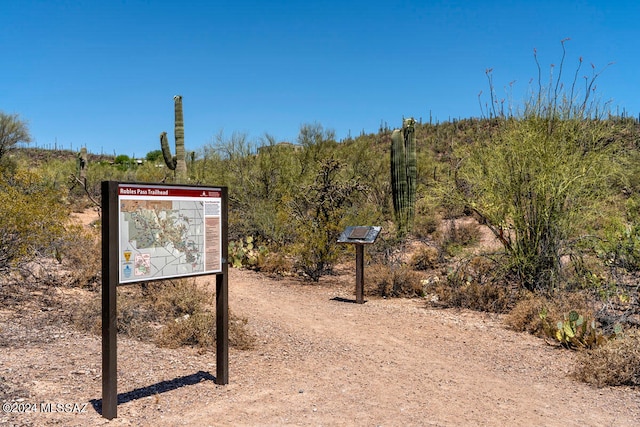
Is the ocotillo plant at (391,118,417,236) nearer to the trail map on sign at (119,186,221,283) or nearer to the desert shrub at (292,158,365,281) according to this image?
the desert shrub at (292,158,365,281)

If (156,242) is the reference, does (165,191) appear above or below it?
above

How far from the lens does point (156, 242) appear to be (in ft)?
16.5

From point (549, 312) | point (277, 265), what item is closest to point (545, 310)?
point (549, 312)

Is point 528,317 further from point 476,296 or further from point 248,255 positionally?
point 248,255

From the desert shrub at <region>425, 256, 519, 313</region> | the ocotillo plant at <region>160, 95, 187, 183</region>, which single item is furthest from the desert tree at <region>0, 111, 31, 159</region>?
the desert shrub at <region>425, 256, 519, 313</region>

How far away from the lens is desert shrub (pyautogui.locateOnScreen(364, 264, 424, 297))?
11.3 meters

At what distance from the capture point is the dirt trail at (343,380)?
491 centimetres

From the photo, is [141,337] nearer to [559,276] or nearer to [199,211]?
[199,211]

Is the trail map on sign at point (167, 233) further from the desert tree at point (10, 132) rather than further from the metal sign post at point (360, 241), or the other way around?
the desert tree at point (10, 132)

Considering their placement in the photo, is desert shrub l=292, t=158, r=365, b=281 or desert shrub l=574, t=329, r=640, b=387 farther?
desert shrub l=292, t=158, r=365, b=281

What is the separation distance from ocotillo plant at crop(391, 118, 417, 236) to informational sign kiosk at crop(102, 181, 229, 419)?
34.9 feet

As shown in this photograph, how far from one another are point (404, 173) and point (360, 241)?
622 cm

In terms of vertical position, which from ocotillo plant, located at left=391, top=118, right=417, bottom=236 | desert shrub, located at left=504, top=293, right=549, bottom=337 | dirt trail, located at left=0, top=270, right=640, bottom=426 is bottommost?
dirt trail, located at left=0, top=270, right=640, bottom=426

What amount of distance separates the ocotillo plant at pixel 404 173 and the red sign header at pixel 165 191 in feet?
35.2
